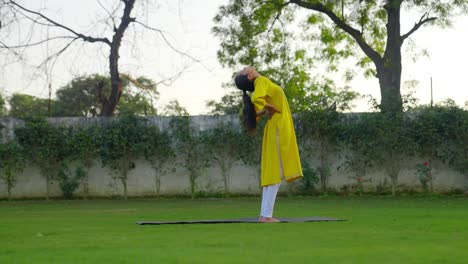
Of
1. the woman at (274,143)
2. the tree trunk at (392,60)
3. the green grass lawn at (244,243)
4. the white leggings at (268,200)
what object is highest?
the tree trunk at (392,60)

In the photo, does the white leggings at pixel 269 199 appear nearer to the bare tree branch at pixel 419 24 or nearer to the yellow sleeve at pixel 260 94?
the yellow sleeve at pixel 260 94

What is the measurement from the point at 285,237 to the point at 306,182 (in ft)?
39.0

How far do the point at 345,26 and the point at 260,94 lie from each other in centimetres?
1302

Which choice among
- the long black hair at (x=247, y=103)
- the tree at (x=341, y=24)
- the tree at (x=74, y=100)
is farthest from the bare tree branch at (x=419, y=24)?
the tree at (x=74, y=100)

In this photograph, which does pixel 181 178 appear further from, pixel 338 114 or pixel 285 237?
pixel 285 237

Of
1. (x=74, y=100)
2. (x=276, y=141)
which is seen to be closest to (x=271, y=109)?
(x=276, y=141)

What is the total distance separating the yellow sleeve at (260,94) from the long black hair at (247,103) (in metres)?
0.24

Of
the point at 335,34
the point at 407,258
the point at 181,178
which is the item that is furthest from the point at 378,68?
the point at 407,258

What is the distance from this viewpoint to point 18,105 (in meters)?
47.5

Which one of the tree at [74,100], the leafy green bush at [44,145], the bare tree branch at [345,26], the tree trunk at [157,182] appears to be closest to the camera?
the leafy green bush at [44,145]

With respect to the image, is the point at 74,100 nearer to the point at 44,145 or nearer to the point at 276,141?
the point at 44,145

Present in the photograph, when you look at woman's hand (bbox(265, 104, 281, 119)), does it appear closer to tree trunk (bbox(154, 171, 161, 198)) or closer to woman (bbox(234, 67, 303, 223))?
woman (bbox(234, 67, 303, 223))

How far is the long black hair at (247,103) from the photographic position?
33.3ft

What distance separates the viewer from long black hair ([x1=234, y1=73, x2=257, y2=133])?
399 inches
